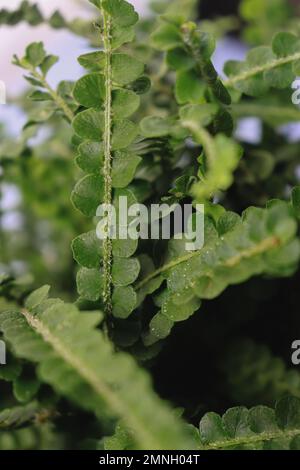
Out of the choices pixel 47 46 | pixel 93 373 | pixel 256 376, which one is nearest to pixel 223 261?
pixel 93 373

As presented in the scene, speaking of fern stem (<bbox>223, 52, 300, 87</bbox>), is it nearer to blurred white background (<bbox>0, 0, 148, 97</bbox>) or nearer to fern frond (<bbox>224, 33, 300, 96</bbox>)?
fern frond (<bbox>224, 33, 300, 96</bbox>)

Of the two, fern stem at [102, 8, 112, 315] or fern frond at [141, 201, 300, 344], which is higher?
fern stem at [102, 8, 112, 315]

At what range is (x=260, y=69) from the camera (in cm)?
65

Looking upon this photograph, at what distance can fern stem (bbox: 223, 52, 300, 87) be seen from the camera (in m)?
0.62

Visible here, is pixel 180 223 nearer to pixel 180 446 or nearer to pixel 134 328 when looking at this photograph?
pixel 134 328

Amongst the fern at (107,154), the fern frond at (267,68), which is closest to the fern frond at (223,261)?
the fern at (107,154)

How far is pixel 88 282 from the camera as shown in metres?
0.58

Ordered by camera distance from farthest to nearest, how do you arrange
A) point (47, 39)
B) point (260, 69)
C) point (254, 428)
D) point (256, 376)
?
point (47, 39) → point (256, 376) → point (260, 69) → point (254, 428)

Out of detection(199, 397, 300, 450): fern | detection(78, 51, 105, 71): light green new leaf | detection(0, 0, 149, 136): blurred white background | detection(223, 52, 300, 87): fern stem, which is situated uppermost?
detection(0, 0, 149, 136): blurred white background

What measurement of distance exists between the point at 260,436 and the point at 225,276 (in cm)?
17

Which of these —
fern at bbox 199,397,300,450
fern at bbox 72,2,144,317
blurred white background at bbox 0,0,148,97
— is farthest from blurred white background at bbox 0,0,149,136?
fern at bbox 199,397,300,450

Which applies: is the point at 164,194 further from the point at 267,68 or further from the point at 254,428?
the point at 254,428

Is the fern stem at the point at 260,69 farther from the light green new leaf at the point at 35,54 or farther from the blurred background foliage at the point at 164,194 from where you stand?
the light green new leaf at the point at 35,54
